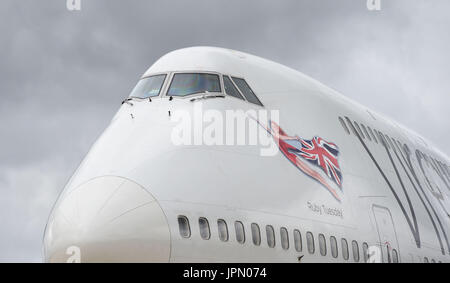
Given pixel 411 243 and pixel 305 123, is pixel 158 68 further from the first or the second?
pixel 411 243

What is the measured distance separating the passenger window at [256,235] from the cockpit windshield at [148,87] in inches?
163

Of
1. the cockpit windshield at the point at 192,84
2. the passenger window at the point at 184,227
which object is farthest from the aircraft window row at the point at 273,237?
the cockpit windshield at the point at 192,84

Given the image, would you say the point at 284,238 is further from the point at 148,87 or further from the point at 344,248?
the point at 148,87

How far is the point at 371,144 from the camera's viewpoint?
730 inches

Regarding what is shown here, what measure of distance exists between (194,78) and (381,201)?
5414 millimetres

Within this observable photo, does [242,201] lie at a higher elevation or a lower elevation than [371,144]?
lower

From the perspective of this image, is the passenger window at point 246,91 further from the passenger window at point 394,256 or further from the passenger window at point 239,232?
the passenger window at point 394,256

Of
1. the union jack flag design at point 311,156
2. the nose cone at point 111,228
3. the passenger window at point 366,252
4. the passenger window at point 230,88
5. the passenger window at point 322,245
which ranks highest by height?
the passenger window at point 230,88

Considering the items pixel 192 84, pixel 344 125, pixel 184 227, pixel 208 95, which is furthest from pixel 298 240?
pixel 344 125

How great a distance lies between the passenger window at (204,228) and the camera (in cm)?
1205

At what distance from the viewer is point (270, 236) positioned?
13.1 m
